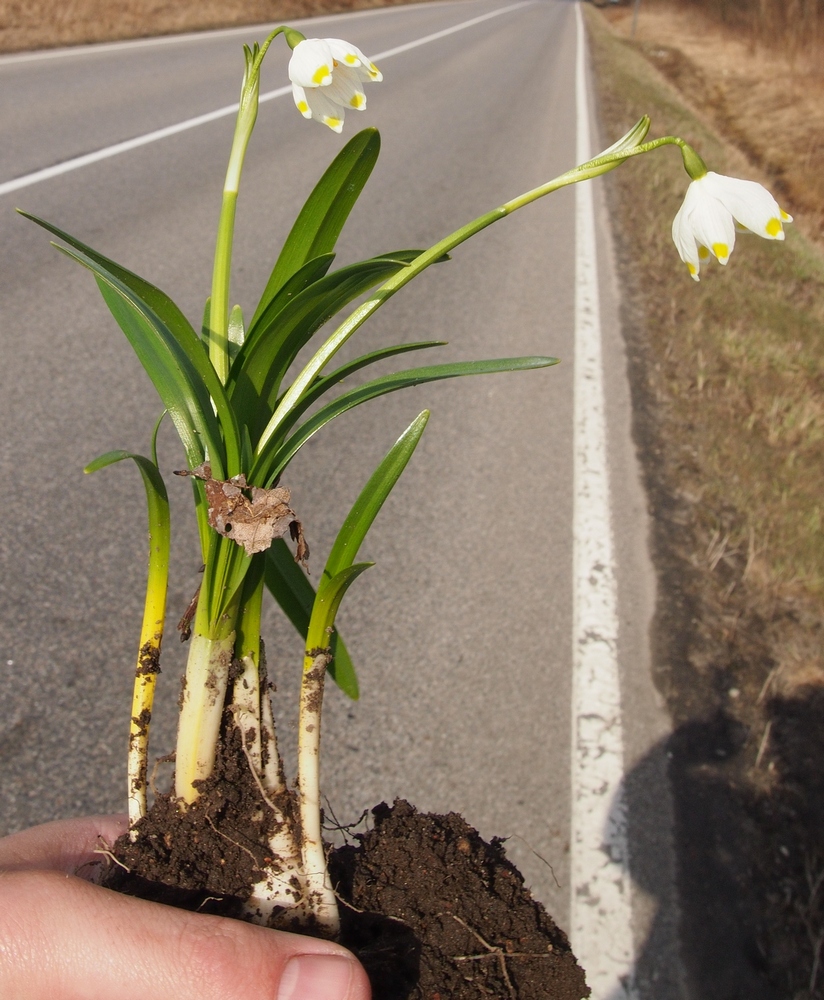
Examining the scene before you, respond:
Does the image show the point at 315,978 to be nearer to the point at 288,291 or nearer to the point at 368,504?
the point at 368,504

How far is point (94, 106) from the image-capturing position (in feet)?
28.6

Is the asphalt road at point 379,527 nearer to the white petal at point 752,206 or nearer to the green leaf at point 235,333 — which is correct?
the green leaf at point 235,333

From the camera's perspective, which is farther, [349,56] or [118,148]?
[118,148]

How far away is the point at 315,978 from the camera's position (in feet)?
3.30

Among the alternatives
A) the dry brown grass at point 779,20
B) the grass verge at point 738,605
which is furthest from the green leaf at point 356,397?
the dry brown grass at point 779,20

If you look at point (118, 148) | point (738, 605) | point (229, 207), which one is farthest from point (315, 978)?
point (118, 148)

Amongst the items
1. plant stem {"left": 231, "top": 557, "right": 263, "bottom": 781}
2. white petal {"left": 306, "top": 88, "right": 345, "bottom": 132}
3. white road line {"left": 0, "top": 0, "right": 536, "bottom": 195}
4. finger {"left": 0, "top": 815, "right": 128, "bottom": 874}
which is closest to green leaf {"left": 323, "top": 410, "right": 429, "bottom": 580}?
plant stem {"left": 231, "top": 557, "right": 263, "bottom": 781}

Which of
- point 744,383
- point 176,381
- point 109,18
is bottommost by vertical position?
point 176,381

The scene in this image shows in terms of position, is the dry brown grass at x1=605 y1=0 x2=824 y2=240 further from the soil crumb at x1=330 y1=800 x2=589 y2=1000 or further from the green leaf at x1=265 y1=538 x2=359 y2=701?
the soil crumb at x1=330 y1=800 x2=589 y2=1000

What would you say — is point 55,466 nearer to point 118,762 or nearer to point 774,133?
point 118,762

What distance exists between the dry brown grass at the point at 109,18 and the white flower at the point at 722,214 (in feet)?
40.6

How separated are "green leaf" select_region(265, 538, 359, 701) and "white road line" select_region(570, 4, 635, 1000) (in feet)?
4.05

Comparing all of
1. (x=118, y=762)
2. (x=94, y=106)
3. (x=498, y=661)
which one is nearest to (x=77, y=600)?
(x=118, y=762)

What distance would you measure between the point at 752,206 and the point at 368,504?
0.62 metres
